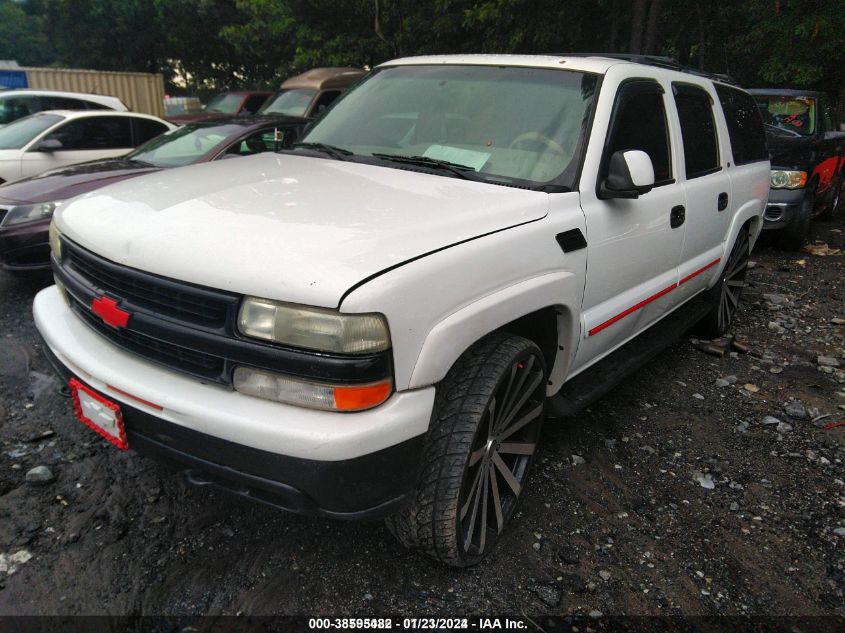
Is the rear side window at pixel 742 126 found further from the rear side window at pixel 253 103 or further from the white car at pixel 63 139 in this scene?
the rear side window at pixel 253 103

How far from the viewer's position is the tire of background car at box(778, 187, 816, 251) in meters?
7.47

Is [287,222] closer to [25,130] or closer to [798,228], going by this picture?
[25,130]

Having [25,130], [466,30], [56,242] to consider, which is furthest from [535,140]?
[466,30]

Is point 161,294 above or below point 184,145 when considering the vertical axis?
above

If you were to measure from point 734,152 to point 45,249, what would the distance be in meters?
5.10

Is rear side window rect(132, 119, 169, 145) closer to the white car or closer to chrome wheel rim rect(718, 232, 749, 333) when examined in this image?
the white car

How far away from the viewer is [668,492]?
3018mm

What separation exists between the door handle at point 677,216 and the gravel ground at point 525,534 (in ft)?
3.79

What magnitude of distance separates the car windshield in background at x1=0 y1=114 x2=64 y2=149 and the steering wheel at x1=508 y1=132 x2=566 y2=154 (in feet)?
21.5

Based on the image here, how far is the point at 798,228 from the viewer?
24.8ft

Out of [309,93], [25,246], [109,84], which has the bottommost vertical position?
[25,246]

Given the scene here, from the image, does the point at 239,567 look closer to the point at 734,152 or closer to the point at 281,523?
the point at 281,523

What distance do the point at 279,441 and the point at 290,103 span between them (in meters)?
10.2

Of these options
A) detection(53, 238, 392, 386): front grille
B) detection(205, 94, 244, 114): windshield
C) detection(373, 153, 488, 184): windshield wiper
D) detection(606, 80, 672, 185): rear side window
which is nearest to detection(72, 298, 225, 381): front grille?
detection(53, 238, 392, 386): front grille
